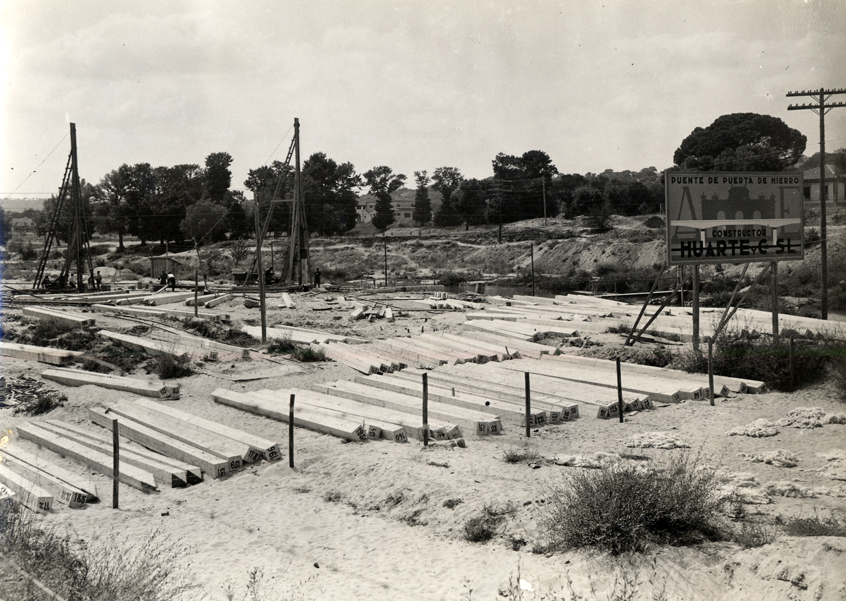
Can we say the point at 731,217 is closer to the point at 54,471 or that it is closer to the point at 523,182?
the point at 54,471

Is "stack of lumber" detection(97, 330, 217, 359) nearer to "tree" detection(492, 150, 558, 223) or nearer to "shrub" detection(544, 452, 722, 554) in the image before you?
"shrub" detection(544, 452, 722, 554)

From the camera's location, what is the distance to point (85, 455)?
1055cm

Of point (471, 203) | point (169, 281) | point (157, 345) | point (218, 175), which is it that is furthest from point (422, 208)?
point (157, 345)

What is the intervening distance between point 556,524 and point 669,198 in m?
10.1

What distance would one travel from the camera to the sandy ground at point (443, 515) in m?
6.00

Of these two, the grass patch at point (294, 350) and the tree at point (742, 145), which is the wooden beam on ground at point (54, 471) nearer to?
the grass patch at point (294, 350)

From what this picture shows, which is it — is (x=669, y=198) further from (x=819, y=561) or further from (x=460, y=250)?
(x=460, y=250)

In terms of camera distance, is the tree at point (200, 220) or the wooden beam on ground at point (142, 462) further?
the tree at point (200, 220)

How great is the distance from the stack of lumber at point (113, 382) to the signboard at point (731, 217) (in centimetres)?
1061

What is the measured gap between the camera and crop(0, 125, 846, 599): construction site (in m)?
6.46

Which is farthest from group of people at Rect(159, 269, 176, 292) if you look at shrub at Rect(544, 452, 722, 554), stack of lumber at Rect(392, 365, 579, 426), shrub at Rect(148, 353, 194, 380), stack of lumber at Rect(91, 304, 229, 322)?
shrub at Rect(544, 452, 722, 554)

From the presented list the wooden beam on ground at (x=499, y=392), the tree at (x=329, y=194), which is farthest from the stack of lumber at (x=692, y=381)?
the tree at (x=329, y=194)

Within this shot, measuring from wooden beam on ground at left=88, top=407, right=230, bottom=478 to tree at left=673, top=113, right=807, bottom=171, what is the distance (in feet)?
143

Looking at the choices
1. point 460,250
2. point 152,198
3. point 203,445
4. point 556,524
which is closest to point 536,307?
point 203,445
